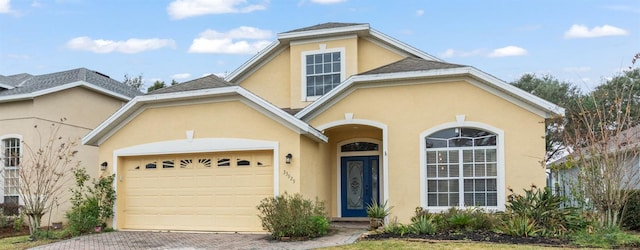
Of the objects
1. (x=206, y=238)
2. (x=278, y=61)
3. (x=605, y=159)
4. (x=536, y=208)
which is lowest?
(x=206, y=238)

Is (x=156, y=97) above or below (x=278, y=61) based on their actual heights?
below

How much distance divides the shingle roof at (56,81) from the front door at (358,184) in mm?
10089

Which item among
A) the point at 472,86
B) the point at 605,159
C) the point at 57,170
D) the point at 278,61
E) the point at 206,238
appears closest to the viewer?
the point at 605,159

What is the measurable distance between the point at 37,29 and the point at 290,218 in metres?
13.9

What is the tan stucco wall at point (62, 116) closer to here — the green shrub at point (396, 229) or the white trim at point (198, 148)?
the white trim at point (198, 148)

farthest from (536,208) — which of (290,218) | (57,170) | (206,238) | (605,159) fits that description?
(57,170)

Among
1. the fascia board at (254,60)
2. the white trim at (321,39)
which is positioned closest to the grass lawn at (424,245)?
the white trim at (321,39)

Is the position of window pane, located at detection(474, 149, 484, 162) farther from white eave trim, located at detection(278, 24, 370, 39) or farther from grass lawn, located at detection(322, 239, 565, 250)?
white eave trim, located at detection(278, 24, 370, 39)

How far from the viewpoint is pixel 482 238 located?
11461 millimetres

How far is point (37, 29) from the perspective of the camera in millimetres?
20125

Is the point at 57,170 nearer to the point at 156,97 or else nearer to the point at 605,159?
the point at 156,97

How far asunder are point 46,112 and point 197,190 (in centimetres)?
727

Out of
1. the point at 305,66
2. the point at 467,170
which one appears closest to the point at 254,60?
the point at 305,66

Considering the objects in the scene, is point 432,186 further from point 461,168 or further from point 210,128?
point 210,128
